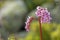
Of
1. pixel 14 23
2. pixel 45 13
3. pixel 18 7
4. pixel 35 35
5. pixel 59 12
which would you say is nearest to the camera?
pixel 45 13

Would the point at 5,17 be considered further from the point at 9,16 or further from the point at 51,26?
the point at 51,26

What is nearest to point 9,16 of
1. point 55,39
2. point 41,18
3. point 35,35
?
point 35,35

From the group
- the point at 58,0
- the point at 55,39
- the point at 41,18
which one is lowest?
the point at 55,39

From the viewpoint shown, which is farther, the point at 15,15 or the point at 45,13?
the point at 15,15

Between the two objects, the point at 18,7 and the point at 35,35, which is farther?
the point at 18,7

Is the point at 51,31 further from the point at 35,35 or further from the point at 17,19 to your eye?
the point at 17,19

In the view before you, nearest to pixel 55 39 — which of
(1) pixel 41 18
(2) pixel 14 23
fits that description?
(1) pixel 41 18

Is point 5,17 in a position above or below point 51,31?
above

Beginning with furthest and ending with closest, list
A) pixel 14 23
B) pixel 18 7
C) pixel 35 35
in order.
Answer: pixel 18 7 < pixel 14 23 < pixel 35 35

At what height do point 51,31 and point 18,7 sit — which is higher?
point 18,7
